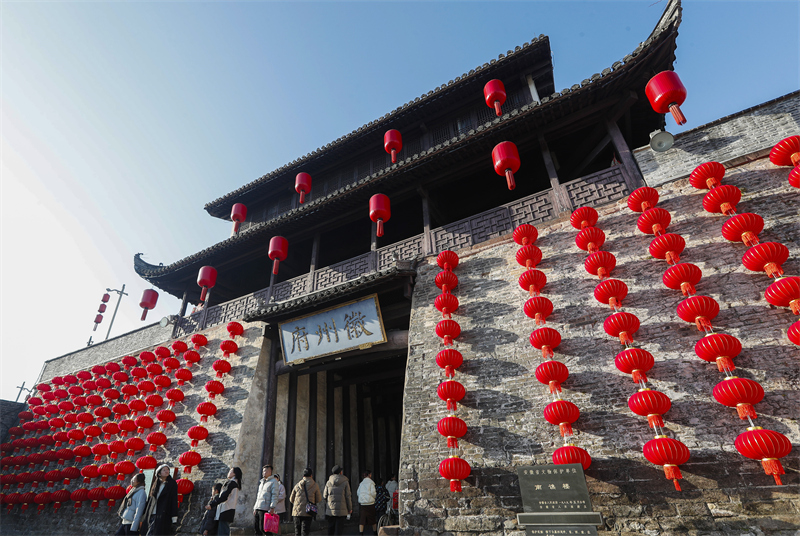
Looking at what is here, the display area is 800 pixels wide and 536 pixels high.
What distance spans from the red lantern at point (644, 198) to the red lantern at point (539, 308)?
6.37ft

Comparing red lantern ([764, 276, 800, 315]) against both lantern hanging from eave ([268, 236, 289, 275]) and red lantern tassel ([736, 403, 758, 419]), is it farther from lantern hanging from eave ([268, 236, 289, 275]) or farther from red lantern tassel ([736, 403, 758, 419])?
lantern hanging from eave ([268, 236, 289, 275])

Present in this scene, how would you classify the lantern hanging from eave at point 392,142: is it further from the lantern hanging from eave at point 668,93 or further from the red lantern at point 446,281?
the lantern hanging from eave at point 668,93

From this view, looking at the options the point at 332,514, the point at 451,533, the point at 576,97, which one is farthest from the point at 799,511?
the point at 576,97

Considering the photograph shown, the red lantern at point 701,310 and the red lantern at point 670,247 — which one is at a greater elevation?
the red lantern at point 670,247

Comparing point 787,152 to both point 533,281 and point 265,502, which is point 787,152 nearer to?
point 533,281

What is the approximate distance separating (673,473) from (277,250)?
7950mm

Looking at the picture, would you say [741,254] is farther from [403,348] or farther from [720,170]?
[403,348]

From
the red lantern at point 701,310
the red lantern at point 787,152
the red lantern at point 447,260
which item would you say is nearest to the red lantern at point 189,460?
the red lantern at point 447,260

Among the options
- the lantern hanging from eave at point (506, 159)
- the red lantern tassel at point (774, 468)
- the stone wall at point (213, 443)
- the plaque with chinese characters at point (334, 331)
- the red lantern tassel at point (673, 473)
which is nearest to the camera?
the red lantern tassel at point (774, 468)

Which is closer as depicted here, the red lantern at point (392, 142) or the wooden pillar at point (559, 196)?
the wooden pillar at point (559, 196)

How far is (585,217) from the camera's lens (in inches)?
231

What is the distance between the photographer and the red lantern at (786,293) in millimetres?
4145

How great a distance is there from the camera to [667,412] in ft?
14.1

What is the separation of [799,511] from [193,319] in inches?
434
